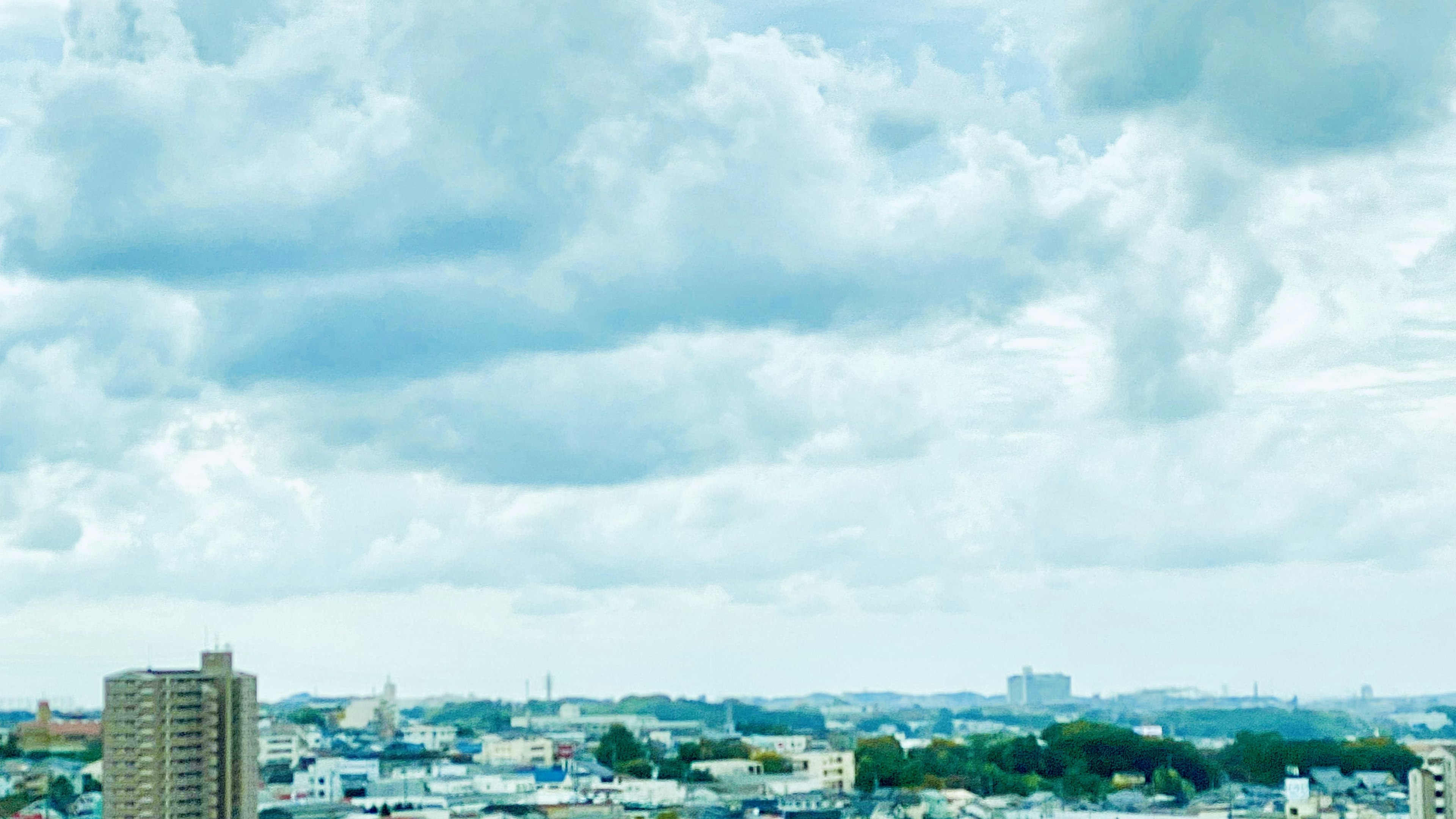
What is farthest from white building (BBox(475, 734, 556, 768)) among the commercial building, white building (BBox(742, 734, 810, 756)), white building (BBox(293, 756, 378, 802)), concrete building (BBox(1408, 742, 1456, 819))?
concrete building (BBox(1408, 742, 1456, 819))

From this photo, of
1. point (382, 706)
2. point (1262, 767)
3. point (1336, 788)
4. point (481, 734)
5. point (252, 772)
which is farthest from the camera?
point (382, 706)

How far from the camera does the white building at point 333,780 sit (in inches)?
2196

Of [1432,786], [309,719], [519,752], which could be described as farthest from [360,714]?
[1432,786]

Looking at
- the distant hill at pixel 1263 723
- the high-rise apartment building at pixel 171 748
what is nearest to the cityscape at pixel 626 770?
the high-rise apartment building at pixel 171 748

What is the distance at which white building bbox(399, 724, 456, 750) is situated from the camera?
8294cm

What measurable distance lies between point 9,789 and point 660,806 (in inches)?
658

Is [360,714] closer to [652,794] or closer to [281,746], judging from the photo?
[281,746]

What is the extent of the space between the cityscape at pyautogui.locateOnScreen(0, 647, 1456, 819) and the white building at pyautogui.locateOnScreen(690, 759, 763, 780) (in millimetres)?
110

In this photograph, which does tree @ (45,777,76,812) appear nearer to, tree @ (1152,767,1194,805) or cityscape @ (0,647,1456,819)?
cityscape @ (0,647,1456,819)

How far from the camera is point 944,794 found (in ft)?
180

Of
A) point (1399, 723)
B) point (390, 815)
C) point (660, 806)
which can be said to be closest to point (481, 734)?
point (660, 806)

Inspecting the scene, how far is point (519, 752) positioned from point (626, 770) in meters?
10.2

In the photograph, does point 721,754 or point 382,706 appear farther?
point 382,706

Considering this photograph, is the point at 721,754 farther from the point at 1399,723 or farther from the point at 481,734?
the point at 1399,723
